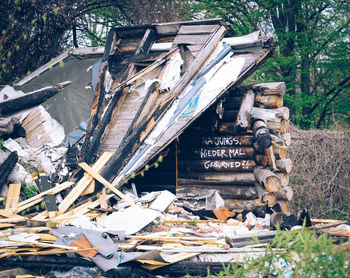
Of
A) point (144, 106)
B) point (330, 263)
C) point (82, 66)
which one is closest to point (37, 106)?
point (82, 66)

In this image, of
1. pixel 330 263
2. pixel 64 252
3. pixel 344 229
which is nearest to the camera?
pixel 330 263

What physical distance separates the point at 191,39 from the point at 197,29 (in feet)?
1.16

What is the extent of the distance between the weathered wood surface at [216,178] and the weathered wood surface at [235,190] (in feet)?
0.29

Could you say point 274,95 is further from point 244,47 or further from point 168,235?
A: point 168,235

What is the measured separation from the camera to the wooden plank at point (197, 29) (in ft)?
30.0

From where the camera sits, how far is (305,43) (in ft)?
55.1

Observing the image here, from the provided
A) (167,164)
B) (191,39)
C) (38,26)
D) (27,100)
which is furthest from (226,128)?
(38,26)

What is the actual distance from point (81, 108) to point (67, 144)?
152 cm

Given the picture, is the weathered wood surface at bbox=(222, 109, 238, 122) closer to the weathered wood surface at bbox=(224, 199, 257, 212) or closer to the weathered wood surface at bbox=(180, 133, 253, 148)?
the weathered wood surface at bbox=(180, 133, 253, 148)

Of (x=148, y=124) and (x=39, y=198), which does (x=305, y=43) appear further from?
(x=39, y=198)

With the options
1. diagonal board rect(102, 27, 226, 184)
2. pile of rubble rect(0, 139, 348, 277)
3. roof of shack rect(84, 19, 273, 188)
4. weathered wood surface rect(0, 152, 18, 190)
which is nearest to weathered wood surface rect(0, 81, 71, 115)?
pile of rubble rect(0, 139, 348, 277)

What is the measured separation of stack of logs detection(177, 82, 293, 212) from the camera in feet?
28.3

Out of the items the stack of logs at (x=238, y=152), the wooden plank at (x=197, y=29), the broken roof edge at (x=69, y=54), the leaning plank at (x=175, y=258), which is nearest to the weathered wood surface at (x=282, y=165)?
the stack of logs at (x=238, y=152)

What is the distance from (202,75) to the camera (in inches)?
332
